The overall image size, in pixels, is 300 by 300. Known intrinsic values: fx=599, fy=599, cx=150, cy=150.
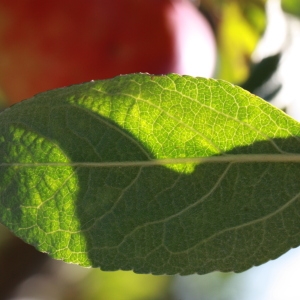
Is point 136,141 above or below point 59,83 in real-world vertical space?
above

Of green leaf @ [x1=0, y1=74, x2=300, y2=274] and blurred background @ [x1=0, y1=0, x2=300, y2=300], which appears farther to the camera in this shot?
blurred background @ [x1=0, y1=0, x2=300, y2=300]

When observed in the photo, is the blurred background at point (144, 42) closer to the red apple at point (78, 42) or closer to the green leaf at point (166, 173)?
the red apple at point (78, 42)

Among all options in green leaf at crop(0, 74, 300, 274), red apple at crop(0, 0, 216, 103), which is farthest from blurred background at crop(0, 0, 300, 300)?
green leaf at crop(0, 74, 300, 274)

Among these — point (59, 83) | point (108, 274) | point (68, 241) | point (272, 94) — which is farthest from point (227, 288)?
point (68, 241)

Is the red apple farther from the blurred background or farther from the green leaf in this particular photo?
the green leaf

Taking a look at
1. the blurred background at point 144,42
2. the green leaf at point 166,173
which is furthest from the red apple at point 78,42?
the green leaf at point 166,173

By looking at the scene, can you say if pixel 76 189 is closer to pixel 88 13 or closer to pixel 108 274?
pixel 88 13

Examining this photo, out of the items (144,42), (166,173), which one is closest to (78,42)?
(144,42)
